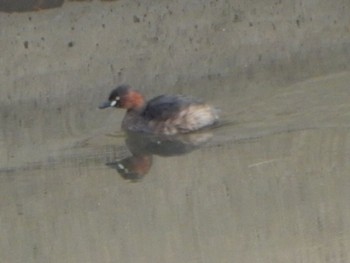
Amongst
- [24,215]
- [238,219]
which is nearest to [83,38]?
[24,215]

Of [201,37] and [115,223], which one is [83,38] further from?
[115,223]

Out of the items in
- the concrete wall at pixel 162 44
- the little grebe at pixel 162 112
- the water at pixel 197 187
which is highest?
the concrete wall at pixel 162 44

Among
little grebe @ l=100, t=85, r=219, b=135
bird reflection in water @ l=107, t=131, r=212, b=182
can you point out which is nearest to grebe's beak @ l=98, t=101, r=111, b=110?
little grebe @ l=100, t=85, r=219, b=135

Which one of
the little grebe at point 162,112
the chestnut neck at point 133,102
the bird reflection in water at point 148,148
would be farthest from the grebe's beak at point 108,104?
the bird reflection in water at point 148,148

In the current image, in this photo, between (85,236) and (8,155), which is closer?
(85,236)

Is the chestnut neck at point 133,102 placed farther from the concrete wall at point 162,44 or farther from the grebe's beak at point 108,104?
the concrete wall at point 162,44

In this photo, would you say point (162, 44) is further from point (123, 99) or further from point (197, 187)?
point (197, 187)
